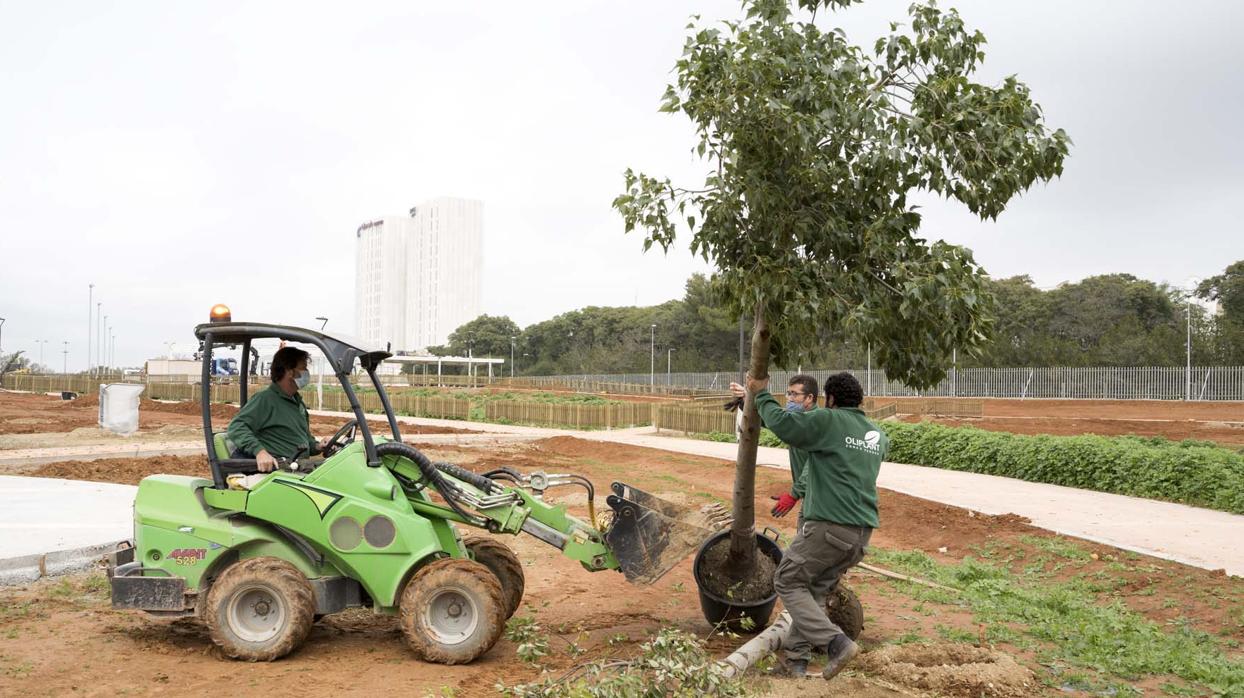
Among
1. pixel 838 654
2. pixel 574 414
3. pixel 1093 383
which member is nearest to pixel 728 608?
pixel 838 654

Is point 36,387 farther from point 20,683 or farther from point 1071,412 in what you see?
point 20,683

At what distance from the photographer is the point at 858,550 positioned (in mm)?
6199

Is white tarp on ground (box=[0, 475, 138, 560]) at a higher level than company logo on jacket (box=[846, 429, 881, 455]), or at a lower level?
lower

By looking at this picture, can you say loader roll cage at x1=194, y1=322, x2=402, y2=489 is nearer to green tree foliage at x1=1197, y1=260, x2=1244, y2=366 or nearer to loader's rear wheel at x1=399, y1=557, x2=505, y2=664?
loader's rear wheel at x1=399, y1=557, x2=505, y2=664

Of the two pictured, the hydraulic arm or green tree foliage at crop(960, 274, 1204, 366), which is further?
green tree foliage at crop(960, 274, 1204, 366)

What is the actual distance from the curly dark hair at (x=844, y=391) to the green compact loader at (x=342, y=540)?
1380mm

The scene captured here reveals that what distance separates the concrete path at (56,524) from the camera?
28.8ft

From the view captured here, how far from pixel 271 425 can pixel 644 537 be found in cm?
266

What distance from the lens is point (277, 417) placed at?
6844 millimetres

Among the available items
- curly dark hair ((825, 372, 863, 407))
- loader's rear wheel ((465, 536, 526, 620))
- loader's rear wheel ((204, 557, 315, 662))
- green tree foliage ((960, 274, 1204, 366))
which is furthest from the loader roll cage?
green tree foliage ((960, 274, 1204, 366))

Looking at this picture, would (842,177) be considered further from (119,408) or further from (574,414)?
(574,414)

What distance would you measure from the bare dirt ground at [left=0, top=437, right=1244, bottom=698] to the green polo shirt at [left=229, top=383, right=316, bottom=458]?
4.44 ft

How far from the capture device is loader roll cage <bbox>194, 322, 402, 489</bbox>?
6.50 m

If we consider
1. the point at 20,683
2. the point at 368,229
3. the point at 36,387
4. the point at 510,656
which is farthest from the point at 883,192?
the point at 368,229
